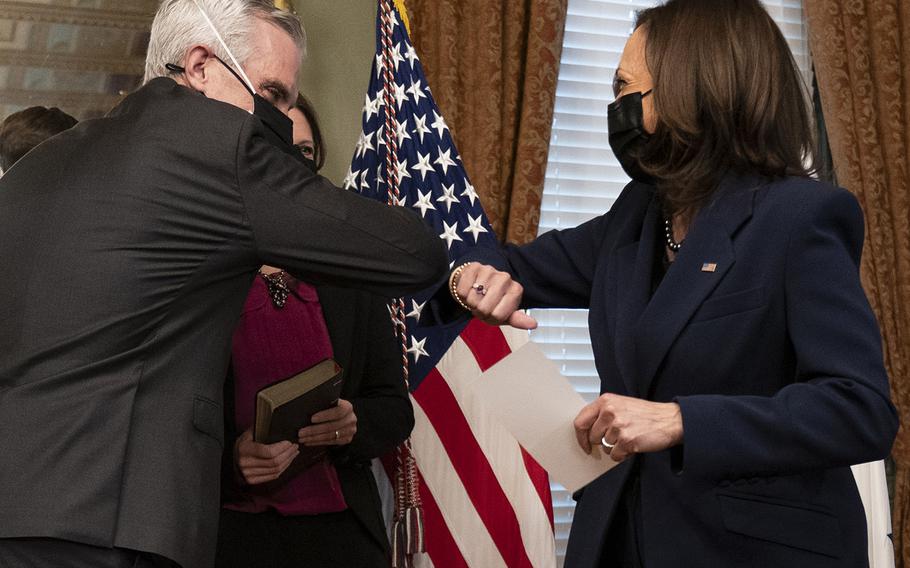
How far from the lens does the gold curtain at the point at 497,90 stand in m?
3.90

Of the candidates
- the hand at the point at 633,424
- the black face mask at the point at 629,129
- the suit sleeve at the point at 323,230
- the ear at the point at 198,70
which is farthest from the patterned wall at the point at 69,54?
the hand at the point at 633,424

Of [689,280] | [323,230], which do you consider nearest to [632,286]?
[689,280]

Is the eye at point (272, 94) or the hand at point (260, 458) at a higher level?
the eye at point (272, 94)

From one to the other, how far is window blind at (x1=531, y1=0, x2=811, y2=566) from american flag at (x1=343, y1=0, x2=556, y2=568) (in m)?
0.86

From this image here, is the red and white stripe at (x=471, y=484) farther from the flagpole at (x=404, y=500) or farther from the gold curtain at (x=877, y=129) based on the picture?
the gold curtain at (x=877, y=129)

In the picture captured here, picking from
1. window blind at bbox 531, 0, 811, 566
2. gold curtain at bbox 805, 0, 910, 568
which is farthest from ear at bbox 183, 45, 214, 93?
gold curtain at bbox 805, 0, 910, 568

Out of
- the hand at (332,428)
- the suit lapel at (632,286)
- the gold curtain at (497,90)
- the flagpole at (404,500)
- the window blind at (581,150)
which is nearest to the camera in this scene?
the suit lapel at (632,286)

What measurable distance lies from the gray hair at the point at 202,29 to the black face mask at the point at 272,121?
0.04m

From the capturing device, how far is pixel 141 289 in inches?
67.2

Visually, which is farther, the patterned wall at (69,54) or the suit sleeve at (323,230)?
the patterned wall at (69,54)

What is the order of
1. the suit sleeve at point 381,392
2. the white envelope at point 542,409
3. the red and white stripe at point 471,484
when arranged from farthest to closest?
the red and white stripe at point 471,484
the suit sleeve at point 381,392
the white envelope at point 542,409

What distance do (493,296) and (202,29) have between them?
2.76ft

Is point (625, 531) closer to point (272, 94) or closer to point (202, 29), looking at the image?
point (272, 94)

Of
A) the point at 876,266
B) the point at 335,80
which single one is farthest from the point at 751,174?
the point at 876,266
